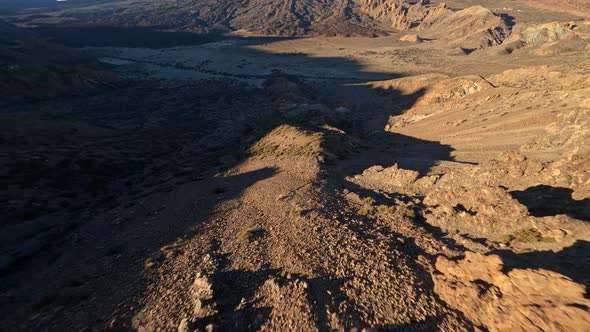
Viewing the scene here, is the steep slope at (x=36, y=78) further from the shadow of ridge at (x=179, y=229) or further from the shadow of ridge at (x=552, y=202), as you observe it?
the shadow of ridge at (x=552, y=202)

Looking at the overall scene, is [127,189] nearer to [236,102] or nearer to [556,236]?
[556,236]

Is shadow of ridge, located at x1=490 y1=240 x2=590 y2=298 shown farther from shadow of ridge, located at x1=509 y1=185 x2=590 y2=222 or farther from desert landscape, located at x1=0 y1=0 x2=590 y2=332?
shadow of ridge, located at x1=509 y1=185 x2=590 y2=222

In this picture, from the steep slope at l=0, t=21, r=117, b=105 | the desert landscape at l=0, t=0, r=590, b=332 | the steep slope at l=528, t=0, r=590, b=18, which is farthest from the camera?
the steep slope at l=528, t=0, r=590, b=18

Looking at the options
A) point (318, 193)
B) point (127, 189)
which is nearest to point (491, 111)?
point (318, 193)

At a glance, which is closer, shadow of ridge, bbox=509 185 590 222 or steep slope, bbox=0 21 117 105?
shadow of ridge, bbox=509 185 590 222

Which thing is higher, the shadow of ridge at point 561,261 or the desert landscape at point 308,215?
the shadow of ridge at point 561,261

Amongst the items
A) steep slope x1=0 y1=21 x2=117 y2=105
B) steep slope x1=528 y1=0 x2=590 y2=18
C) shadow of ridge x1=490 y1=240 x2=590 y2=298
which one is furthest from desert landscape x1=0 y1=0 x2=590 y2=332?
steep slope x1=528 y1=0 x2=590 y2=18

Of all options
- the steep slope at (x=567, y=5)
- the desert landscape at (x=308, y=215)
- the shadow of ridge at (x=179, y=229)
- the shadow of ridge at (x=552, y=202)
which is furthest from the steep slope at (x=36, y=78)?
the steep slope at (x=567, y=5)
